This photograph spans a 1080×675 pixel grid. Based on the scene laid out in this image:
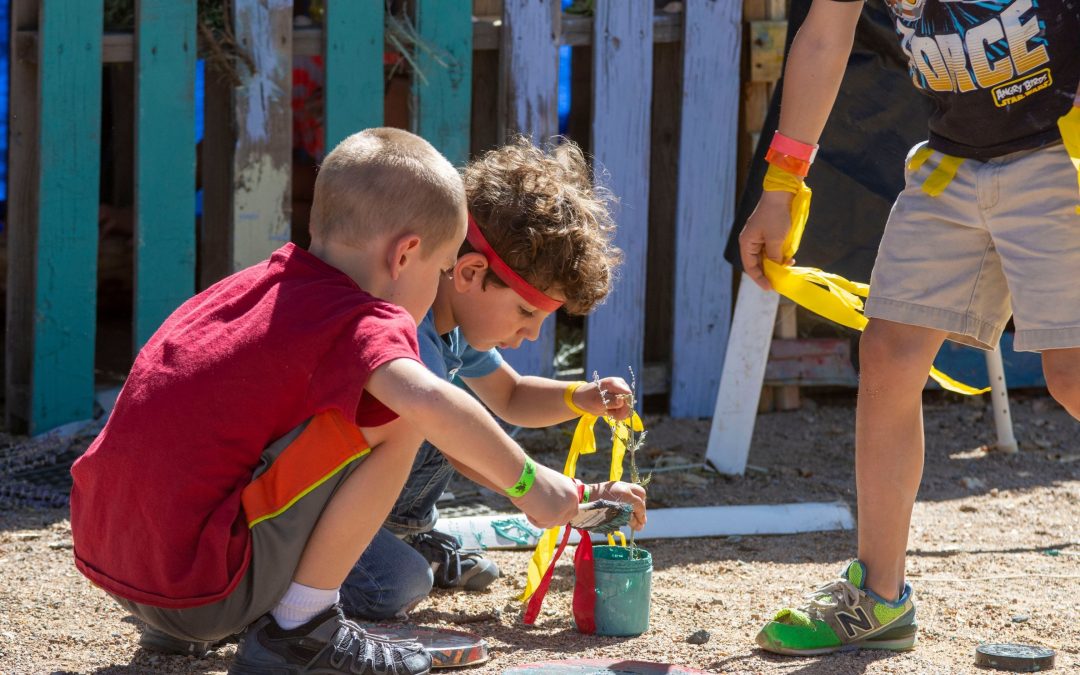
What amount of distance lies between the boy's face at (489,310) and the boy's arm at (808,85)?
1.53ft

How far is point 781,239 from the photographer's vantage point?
8.99 ft

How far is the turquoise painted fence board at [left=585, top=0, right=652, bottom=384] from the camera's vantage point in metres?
4.59

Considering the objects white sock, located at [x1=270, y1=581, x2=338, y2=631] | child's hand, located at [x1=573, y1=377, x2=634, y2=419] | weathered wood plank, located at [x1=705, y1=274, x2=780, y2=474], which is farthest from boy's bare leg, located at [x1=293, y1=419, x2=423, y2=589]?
weathered wood plank, located at [x1=705, y1=274, x2=780, y2=474]

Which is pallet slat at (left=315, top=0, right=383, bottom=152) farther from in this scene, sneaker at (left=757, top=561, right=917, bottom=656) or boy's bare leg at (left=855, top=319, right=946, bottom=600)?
sneaker at (left=757, top=561, right=917, bottom=656)

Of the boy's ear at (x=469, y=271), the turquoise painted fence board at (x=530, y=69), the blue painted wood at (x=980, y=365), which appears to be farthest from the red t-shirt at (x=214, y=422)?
the blue painted wood at (x=980, y=365)

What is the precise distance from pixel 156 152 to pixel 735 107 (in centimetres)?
206

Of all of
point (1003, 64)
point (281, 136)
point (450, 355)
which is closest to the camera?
point (1003, 64)

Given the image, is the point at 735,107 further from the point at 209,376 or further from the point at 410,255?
the point at 209,376

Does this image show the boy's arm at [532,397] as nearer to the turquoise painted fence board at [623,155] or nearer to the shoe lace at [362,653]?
the shoe lace at [362,653]

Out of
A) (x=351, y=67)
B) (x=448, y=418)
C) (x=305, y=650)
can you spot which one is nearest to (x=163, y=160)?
(x=351, y=67)

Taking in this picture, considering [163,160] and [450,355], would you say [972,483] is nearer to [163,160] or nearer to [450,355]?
[450,355]

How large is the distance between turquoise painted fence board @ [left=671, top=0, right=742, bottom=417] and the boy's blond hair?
2516mm

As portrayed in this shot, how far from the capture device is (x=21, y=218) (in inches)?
169

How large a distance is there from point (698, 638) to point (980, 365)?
2757mm
